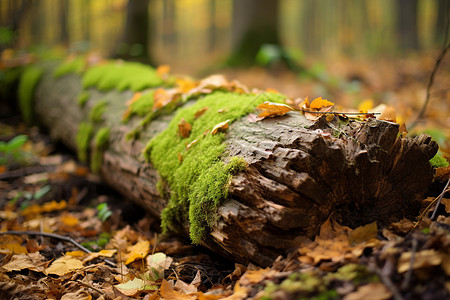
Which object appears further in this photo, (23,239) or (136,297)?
(23,239)

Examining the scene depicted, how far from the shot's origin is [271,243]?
1.67 meters

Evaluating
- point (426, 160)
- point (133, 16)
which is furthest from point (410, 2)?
point (426, 160)

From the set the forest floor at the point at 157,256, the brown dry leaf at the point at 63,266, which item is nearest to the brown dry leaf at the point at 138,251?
the forest floor at the point at 157,256

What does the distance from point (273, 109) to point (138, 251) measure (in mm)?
Result: 1395

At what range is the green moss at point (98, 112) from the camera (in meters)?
3.61

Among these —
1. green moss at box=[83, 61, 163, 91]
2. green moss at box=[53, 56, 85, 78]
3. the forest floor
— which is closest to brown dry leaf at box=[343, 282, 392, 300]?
the forest floor

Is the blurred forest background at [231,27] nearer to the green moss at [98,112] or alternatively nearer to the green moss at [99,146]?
the green moss at [98,112]

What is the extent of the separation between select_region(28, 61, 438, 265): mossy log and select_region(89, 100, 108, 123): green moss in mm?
2069

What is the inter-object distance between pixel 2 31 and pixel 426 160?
7.17 meters

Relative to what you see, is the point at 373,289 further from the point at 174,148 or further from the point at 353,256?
the point at 174,148

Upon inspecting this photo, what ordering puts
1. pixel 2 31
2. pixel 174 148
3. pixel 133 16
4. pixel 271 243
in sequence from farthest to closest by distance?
pixel 133 16 < pixel 2 31 < pixel 174 148 < pixel 271 243

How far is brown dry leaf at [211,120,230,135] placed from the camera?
212cm

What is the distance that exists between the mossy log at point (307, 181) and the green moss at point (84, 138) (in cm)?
223

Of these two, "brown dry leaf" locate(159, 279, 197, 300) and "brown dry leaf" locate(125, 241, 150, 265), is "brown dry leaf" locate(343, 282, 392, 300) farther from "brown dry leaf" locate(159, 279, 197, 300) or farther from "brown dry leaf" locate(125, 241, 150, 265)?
"brown dry leaf" locate(125, 241, 150, 265)
